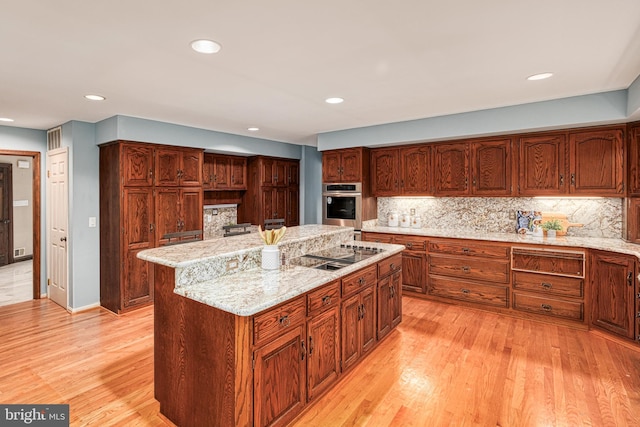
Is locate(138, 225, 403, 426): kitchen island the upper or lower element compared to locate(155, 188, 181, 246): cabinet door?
lower

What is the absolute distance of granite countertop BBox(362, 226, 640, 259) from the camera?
336 centimetres


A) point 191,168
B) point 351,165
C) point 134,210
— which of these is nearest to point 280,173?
point 351,165

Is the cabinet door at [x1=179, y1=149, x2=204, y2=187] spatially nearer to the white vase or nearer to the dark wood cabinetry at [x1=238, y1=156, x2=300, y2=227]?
the dark wood cabinetry at [x1=238, y1=156, x2=300, y2=227]

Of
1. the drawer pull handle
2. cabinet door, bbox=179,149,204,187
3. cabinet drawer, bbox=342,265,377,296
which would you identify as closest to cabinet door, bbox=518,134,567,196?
cabinet drawer, bbox=342,265,377,296

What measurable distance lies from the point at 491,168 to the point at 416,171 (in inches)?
38.4

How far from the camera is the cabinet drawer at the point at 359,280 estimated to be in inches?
103

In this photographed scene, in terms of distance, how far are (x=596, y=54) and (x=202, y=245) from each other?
3222 millimetres

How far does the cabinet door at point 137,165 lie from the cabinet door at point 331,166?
2.52 metres

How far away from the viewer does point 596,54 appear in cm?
240

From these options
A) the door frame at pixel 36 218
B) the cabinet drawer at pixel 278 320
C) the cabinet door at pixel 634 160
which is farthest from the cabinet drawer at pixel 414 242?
the door frame at pixel 36 218

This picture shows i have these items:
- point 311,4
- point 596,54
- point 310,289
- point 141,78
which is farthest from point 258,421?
point 596,54

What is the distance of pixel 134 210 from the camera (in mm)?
4242
